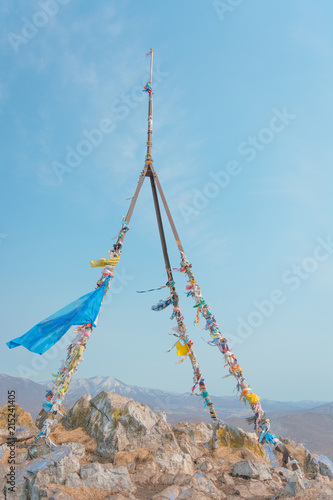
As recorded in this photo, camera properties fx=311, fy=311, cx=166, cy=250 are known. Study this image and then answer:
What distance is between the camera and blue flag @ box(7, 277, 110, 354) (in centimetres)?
1073

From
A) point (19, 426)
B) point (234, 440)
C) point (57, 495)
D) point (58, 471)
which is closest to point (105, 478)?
point (58, 471)

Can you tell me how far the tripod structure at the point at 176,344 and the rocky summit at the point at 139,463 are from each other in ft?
2.18

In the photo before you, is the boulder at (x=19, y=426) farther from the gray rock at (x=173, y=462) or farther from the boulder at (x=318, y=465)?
the boulder at (x=318, y=465)

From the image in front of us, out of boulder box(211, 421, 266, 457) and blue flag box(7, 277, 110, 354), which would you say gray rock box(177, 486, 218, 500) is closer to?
boulder box(211, 421, 266, 457)

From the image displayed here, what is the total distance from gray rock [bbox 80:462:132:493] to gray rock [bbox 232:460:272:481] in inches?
137

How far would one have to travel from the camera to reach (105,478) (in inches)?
316

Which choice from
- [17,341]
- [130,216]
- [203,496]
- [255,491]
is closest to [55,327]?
[17,341]

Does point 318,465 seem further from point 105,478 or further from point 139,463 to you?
point 105,478

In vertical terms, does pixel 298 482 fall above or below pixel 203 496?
above

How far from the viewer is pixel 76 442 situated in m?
11.0

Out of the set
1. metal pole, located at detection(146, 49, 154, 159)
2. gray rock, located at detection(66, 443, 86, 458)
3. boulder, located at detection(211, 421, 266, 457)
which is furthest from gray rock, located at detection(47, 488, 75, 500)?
metal pole, located at detection(146, 49, 154, 159)

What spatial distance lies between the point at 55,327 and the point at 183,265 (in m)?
6.09

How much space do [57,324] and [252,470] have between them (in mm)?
7795

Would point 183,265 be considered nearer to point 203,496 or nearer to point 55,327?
point 55,327
